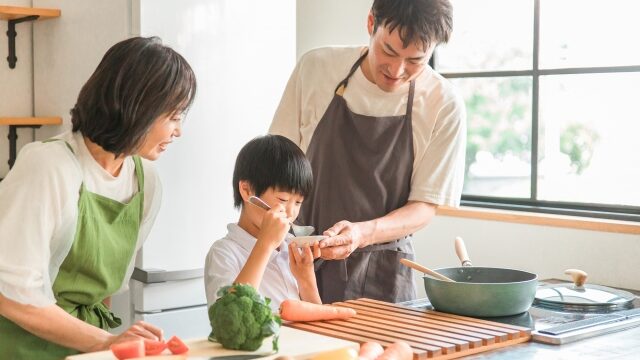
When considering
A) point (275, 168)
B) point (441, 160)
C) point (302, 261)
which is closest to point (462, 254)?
point (441, 160)

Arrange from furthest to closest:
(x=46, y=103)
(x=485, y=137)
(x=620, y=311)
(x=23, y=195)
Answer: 1. (x=485, y=137)
2. (x=46, y=103)
3. (x=620, y=311)
4. (x=23, y=195)

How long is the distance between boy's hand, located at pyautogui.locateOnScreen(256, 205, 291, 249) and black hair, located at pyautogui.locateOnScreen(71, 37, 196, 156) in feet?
1.11

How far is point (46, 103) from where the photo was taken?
3654mm

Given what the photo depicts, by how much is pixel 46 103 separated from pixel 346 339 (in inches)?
93.1

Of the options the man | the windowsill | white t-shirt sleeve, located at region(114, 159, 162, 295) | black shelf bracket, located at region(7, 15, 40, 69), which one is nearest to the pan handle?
the man

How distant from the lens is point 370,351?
1.55 metres

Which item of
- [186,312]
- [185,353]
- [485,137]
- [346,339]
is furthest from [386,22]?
[485,137]

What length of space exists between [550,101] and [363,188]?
1.59 meters

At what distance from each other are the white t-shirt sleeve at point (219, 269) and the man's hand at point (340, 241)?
0.21 m

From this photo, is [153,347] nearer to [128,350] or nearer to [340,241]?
[128,350]

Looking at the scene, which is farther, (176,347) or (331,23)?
(331,23)

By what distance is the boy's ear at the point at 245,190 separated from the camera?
86.0 inches

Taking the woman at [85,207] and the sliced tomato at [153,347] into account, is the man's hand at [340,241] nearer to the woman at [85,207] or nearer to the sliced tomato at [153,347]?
the woman at [85,207]

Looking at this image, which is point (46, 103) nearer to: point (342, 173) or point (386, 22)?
point (342, 173)
